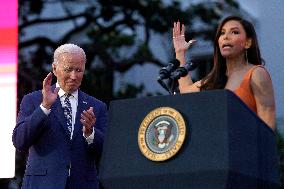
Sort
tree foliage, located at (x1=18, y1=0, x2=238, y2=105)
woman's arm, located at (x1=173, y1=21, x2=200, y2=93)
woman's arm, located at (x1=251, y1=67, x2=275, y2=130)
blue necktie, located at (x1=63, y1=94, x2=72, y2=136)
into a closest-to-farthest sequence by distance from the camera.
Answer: woman's arm, located at (x1=251, y1=67, x2=275, y2=130)
woman's arm, located at (x1=173, y1=21, x2=200, y2=93)
blue necktie, located at (x1=63, y1=94, x2=72, y2=136)
tree foliage, located at (x1=18, y1=0, x2=238, y2=105)

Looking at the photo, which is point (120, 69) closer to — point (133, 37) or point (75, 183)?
point (133, 37)

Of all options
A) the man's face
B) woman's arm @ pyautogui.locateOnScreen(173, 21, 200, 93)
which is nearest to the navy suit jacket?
the man's face

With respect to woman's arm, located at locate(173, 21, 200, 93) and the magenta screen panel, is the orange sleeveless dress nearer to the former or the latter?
woman's arm, located at locate(173, 21, 200, 93)

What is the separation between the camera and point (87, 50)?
54.7 feet

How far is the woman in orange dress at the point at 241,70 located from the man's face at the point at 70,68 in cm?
66

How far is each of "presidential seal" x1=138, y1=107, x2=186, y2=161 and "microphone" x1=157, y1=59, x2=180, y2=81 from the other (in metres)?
0.30

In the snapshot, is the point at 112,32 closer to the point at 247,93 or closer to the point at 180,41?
the point at 180,41

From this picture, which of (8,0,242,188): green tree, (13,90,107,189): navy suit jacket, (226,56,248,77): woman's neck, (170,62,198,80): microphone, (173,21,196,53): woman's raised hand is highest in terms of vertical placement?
(8,0,242,188): green tree

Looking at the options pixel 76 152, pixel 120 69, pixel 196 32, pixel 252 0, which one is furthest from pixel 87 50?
pixel 76 152

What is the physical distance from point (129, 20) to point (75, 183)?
1195 cm

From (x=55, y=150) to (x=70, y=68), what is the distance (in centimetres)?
51

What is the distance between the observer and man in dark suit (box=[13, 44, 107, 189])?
16.8 ft

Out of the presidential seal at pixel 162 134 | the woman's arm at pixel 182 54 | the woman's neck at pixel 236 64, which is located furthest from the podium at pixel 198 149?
the woman's arm at pixel 182 54

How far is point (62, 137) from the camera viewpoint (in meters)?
5.23
